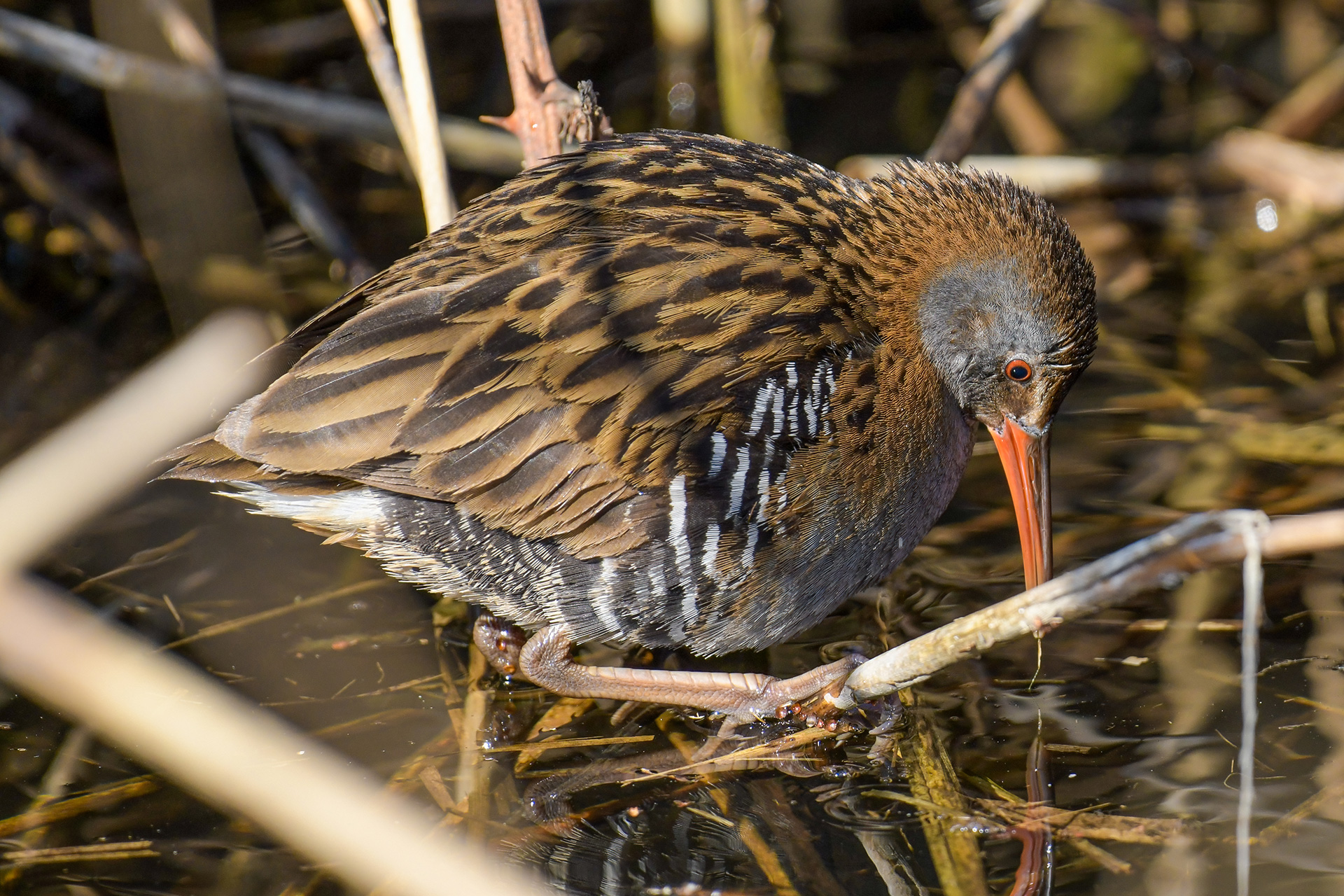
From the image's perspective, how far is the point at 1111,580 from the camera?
236cm

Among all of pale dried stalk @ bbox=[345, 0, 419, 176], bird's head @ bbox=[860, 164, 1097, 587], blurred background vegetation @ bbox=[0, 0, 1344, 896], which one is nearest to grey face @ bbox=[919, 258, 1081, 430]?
bird's head @ bbox=[860, 164, 1097, 587]

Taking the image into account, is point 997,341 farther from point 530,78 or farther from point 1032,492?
point 530,78

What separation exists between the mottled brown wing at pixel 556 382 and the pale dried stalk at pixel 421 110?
2.02 ft

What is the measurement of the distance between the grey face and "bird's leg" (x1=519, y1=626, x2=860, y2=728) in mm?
777

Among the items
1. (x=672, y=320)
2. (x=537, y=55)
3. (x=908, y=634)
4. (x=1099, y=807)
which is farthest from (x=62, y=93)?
(x=1099, y=807)

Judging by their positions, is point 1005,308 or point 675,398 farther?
point 1005,308

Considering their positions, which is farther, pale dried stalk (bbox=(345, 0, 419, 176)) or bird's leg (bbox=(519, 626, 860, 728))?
pale dried stalk (bbox=(345, 0, 419, 176))

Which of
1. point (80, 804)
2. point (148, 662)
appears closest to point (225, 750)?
point (148, 662)

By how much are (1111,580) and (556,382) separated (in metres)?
1.33

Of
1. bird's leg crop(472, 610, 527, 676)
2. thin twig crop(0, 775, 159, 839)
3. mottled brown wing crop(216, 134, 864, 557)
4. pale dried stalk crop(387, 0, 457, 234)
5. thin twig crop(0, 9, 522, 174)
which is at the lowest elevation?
thin twig crop(0, 775, 159, 839)

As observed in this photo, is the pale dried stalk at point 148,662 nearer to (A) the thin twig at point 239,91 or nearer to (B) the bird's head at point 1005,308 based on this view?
(B) the bird's head at point 1005,308

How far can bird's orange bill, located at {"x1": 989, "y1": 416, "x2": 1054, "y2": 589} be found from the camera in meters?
3.51

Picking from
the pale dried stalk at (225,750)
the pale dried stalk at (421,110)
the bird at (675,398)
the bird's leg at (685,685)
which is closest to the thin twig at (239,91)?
the pale dried stalk at (421,110)

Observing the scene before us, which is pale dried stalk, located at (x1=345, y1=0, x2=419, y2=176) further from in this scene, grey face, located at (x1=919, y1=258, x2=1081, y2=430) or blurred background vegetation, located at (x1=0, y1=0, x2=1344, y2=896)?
grey face, located at (x1=919, y1=258, x2=1081, y2=430)
